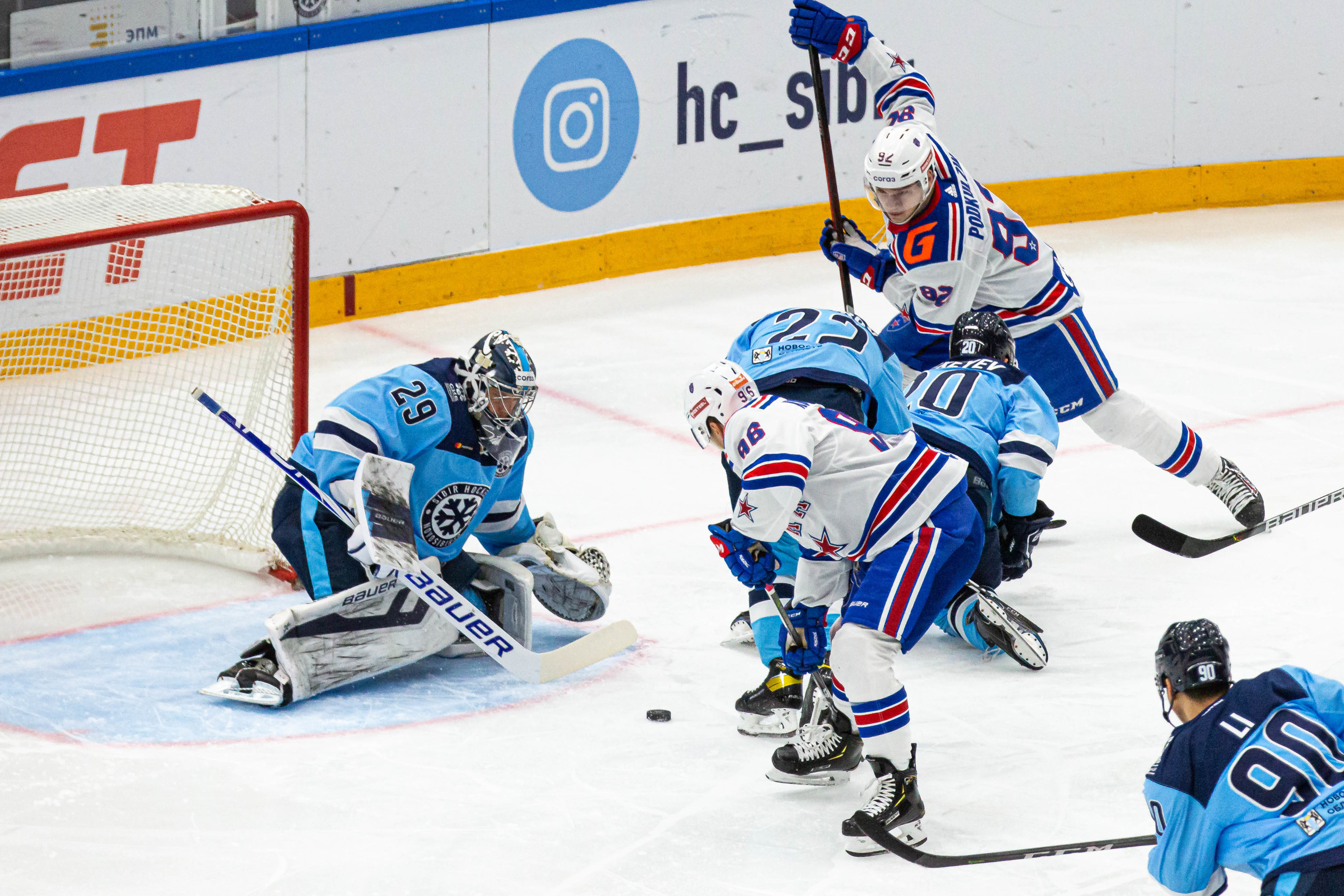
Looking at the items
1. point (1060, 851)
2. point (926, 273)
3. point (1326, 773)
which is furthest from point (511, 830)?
point (926, 273)

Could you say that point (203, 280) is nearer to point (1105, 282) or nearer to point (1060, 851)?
point (1060, 851)

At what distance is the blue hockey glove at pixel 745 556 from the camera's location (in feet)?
12.4

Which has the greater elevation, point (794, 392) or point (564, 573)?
point (794, 392)

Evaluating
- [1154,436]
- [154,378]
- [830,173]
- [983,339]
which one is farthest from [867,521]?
[154,378]

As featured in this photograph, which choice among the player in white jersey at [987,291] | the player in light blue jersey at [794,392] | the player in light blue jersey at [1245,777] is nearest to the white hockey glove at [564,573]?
the player in light blue jersey at [794,392]

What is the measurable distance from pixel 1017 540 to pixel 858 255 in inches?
45.9

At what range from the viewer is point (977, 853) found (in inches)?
134

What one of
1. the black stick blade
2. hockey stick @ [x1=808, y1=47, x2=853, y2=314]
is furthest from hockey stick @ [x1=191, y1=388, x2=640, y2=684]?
hockey stick @ [x1=808, y1=47, x2=853, y2=314]

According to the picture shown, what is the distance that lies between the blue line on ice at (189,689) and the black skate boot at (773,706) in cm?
51

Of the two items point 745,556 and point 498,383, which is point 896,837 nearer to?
point 745,556

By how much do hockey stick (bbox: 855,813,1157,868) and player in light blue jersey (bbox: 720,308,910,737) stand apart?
0.63 metres

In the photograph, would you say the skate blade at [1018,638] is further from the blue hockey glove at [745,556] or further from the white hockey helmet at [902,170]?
the white hockey helmet at [902,170]

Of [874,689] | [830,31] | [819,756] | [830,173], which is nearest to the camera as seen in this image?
[874,689]

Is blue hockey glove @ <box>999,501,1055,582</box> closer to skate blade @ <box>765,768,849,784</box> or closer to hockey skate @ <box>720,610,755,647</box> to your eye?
hockey skate @ <box>720,610,755,647</box>
